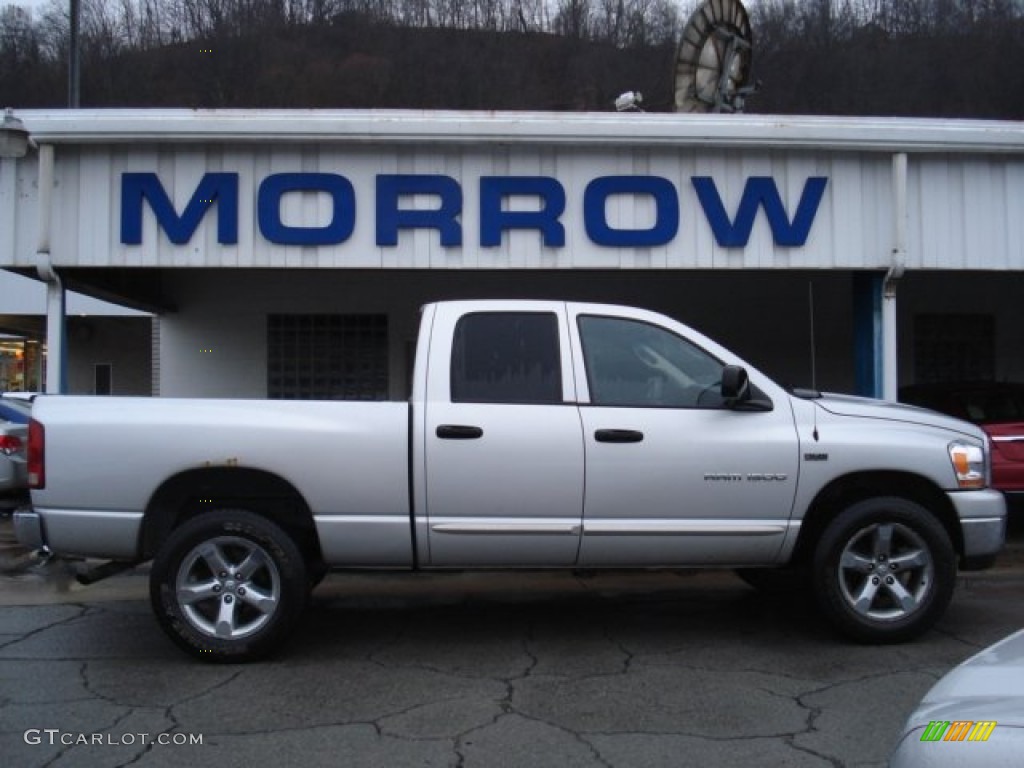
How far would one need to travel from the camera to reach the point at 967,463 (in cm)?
550

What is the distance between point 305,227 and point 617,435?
451 centimetres

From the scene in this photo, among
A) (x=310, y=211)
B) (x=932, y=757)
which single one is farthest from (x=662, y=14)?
(x=932, y=757)

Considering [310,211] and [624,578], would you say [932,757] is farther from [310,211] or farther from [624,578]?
[310,211]

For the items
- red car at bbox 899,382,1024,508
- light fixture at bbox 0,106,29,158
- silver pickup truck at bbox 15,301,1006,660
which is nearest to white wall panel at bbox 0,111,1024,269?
light fixture at bbox 0,106,29,158

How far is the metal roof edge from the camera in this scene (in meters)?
8.38

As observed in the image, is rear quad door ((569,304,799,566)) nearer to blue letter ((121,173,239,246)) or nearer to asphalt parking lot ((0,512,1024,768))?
asphalt parking lot ((0,512,1024,768))

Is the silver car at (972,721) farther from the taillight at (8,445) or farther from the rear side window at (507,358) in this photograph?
the taillight at (8,445)

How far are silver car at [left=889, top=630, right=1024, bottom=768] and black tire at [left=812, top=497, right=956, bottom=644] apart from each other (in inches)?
104

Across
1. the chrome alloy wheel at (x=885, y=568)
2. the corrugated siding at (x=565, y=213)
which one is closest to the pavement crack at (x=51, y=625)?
the corrugated siding at (x=565, y=213)

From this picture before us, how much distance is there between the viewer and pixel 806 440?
17.6 feet

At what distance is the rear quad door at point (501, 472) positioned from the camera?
17.0 ft

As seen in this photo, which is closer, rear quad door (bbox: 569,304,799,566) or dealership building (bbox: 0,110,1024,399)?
rear quad door (bbox: 569,304,799,566)

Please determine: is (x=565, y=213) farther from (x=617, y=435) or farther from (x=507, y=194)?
(x=617, y=435)

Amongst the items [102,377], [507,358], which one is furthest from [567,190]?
[102,377]
